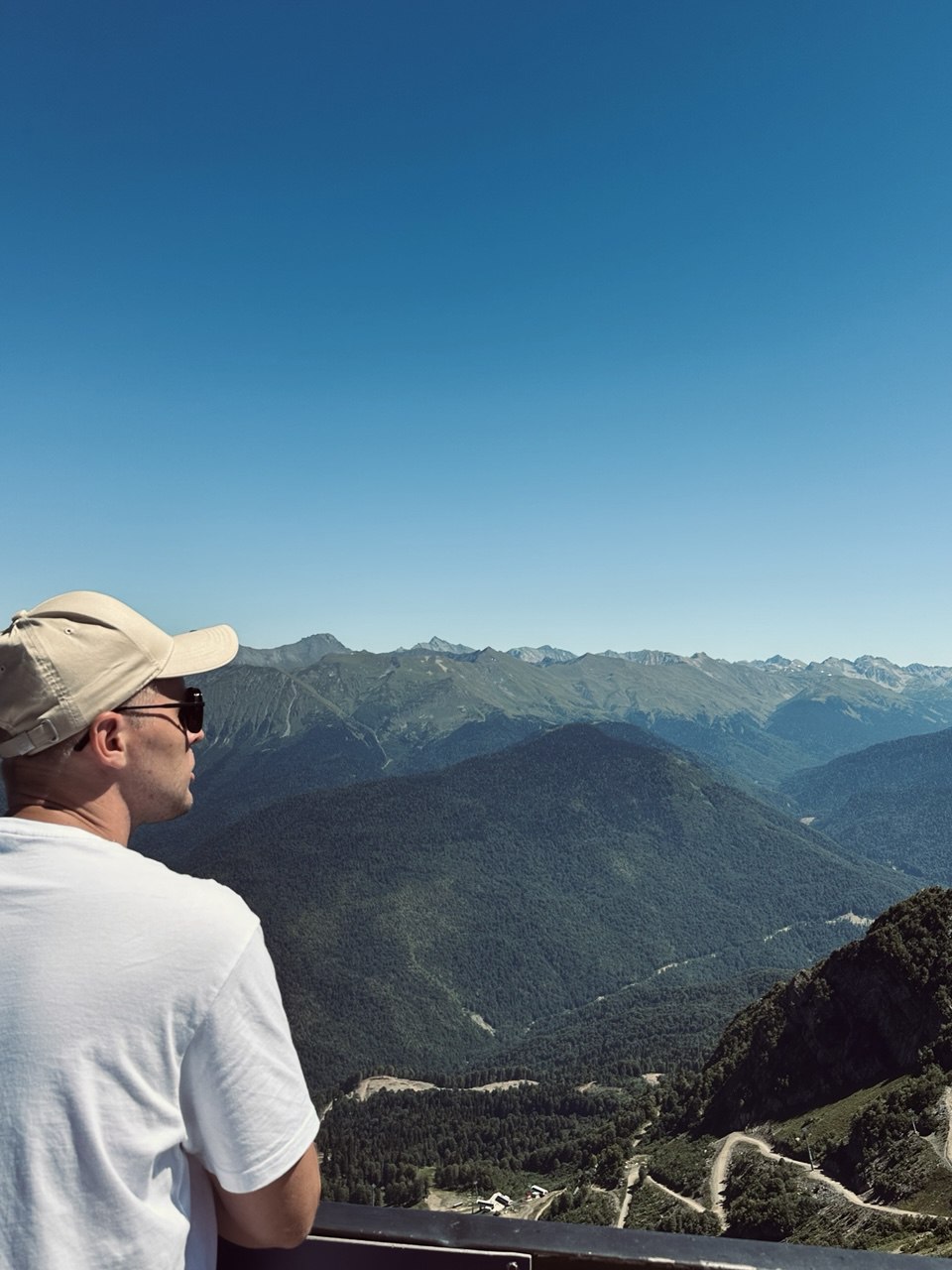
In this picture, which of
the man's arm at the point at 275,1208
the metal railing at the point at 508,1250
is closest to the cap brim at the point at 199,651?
the man's arm at the point at 275,1208

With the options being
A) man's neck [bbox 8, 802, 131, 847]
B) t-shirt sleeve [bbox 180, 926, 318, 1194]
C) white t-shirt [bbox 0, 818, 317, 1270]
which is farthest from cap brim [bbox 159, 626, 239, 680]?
t-shirt sleeve [bbox 180, 926, 318, 1194]

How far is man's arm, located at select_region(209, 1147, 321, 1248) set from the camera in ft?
7.39

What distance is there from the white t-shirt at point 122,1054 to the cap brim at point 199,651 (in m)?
0.72

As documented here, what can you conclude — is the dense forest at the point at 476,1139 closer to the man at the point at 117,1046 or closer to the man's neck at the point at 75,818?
the man at the point at 117,1046

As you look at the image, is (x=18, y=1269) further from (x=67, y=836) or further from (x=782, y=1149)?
(x=782, y=1149)

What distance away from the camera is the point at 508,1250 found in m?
2.83

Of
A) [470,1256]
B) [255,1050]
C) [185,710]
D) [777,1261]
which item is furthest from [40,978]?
[777,1261]

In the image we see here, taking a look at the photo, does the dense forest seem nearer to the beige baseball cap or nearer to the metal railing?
the metal railing

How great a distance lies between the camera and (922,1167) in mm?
59125

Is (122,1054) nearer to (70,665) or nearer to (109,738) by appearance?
(109,738)

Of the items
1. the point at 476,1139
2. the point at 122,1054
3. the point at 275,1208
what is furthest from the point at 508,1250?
the point at 476,1139

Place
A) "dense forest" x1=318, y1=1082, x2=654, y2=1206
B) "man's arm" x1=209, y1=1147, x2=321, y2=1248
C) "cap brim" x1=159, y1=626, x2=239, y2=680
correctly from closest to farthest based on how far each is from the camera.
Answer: "man's arm" x1=209, y1=1147, x2=321, y2=1248, "cap brim" x1=159, y1=626, x2=239, y2=680, "dense forest" x1=318, y1=1082, x2=654, y2=1206

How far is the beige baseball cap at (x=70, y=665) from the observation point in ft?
7.69

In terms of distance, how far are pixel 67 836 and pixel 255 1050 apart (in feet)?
2.49
